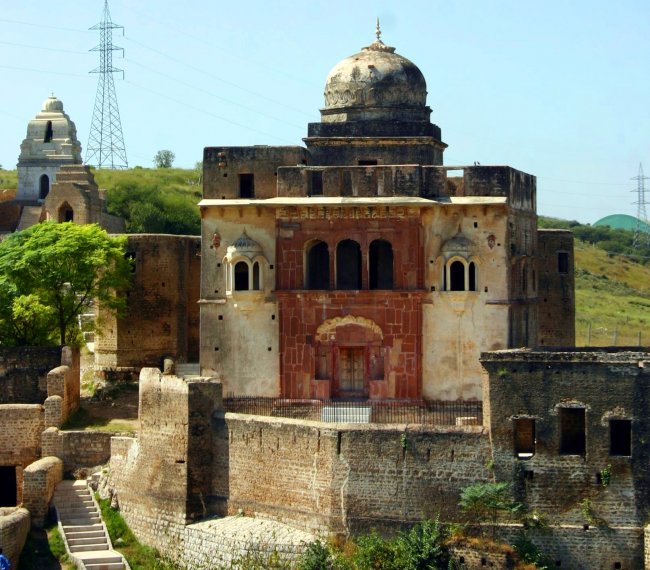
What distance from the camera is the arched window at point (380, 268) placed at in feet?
120

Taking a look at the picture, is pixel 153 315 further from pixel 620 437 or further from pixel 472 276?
pixel 620 437

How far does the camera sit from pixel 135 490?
33.5 m

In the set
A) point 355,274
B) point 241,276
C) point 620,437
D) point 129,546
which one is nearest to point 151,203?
point 241,276

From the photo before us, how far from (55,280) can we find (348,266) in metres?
7.98

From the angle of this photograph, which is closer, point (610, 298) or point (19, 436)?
point (19, 436)

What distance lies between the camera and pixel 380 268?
36.7 metres

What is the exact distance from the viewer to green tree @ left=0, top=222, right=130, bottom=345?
39.1 meters

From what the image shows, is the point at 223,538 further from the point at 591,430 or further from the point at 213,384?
the point at 591,430

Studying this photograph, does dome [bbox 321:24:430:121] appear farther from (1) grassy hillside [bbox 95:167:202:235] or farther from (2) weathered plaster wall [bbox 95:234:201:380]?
(1) grassy hillside [bbox 95:167:202:235]

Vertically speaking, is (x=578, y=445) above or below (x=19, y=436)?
above

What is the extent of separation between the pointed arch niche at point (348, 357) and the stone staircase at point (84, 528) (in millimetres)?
5837

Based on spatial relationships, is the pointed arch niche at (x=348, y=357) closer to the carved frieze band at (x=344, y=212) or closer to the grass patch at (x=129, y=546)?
the carved frieze band at (x=344, y=212)

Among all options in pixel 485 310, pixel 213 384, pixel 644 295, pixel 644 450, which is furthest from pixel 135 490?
pixel 644 295

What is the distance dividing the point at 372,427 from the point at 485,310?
698cm
